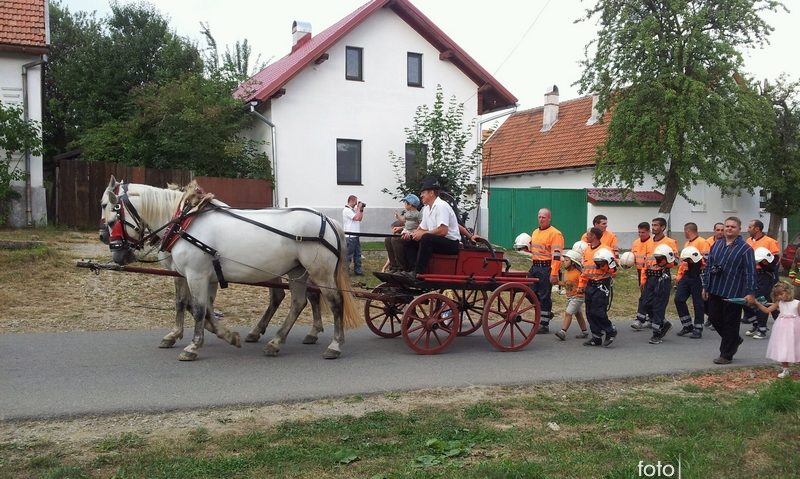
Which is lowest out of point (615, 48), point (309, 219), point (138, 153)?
point (309, 219)

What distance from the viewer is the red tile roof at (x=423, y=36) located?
19.2m

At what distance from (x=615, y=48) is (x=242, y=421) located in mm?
16555

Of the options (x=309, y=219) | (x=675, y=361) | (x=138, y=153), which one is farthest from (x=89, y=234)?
(x=675, y=361)

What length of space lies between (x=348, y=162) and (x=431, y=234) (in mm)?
12942

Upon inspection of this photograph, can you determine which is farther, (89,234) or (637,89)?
(637,89)

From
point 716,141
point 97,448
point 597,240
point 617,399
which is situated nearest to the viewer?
point 97,448

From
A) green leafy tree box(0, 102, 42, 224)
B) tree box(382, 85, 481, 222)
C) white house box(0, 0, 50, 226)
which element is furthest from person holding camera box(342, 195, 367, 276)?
white house box(0, 0, 50, 226)

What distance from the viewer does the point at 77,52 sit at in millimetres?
27484

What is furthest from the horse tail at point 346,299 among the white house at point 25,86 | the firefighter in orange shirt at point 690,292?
the white house at point 25,86

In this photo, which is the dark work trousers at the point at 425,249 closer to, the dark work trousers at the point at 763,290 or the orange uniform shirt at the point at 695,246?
the orange uniform shirt at the point at 695,246

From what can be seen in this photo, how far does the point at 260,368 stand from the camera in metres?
7.14

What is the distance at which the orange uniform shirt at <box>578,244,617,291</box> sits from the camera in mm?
9023

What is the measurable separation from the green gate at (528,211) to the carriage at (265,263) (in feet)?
46.8

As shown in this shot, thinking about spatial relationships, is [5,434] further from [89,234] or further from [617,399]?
[89,234]
